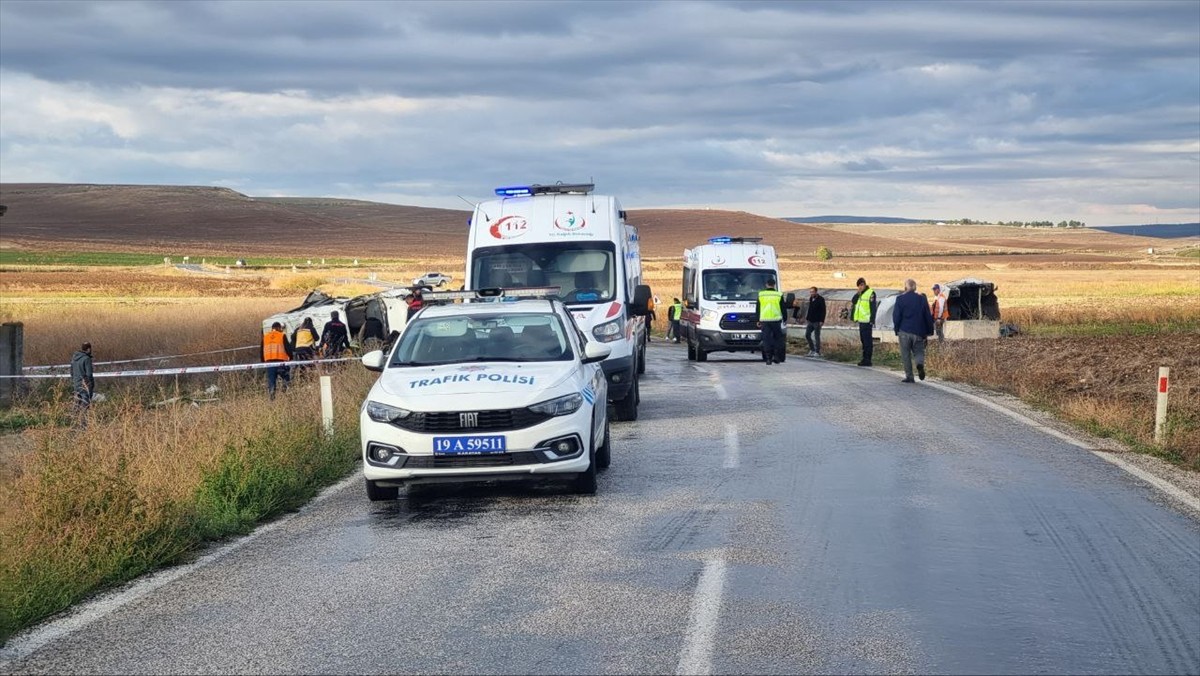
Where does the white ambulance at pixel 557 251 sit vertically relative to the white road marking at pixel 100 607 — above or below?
above

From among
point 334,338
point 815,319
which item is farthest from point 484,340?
point 815,319

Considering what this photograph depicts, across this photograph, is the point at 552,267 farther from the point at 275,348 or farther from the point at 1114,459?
the point at 1114,459

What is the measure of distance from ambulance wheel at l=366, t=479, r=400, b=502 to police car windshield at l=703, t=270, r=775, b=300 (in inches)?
792

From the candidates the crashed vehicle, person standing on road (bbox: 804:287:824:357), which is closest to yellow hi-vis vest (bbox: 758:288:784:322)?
person standing on road (bbox: 804:287:824:357)

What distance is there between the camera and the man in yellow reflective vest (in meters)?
27.8

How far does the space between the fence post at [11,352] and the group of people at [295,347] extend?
4.17m

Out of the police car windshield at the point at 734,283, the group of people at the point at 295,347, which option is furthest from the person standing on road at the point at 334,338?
the police car windshield at the point at 734,283

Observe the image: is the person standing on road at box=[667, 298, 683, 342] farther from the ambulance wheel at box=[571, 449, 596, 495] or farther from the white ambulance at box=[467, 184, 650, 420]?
the ambulance wheel at box=[571, 449, 596, 495]

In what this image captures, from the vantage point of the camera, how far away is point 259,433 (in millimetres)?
11938

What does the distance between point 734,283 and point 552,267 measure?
1321cm

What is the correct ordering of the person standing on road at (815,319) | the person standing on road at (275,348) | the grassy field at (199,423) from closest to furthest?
the grassy field at (199,423), the person standing on road at (275,348), the person standing on road at (815,319)

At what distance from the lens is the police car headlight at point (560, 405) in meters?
10.2

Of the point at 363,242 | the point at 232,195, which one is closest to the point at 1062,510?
the point at 363,242

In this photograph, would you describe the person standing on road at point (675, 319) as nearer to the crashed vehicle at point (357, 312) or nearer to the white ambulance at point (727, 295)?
the white ambulance at point (727, 295)
